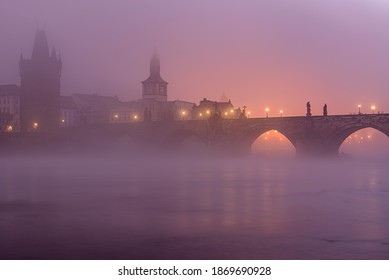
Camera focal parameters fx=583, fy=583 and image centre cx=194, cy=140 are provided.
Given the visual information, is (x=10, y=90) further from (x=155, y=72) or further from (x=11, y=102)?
(x=155, y=72)

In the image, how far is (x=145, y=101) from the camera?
403 ft

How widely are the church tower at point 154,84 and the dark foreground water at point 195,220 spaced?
300 ft

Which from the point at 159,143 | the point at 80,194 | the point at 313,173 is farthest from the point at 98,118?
the point at 80,194

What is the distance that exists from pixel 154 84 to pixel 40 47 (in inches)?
1117

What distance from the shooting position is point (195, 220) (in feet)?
65.7

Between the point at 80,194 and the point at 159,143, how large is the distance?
144 ft

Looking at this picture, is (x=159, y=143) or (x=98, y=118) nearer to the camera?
→ (x=159, y=143)

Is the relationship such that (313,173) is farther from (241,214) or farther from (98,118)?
(98,118)

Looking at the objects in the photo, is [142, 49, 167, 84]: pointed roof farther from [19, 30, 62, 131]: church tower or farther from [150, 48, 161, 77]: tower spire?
[19, 30, 62, 131]: church tower

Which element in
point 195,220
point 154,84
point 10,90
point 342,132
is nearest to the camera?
point 195,220

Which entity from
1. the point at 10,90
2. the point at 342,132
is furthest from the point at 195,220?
the point at 10,90

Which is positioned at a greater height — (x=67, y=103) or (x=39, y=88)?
(x=39, y=88)

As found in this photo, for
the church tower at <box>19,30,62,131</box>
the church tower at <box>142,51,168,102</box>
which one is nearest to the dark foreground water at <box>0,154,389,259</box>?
the church tower at <box>19,30,62,131</box>

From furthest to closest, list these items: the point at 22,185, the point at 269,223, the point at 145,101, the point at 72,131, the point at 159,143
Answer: the point at 145,101 < the point at 72,131 < the point at 159,143 < the point at 22,185 < the point at 269,223
